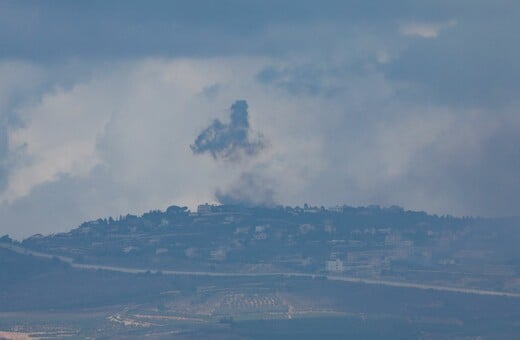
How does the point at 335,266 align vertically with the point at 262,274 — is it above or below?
above

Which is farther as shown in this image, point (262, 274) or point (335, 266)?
point (335, 266)

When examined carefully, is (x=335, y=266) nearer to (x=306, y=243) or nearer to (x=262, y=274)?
(x=262, y=274)

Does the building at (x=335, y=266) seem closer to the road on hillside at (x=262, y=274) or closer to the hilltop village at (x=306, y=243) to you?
the hilltop village at (x=306, y=243)

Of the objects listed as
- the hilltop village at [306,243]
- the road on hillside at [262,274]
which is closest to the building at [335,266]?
the hilltop village at [306,243]

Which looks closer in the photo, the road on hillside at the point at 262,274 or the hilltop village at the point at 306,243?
the road on hillside at the point at 262,274

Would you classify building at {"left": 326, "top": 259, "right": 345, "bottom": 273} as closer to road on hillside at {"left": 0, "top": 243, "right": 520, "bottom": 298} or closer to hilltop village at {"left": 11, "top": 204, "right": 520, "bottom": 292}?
hilltop village at {"left": 11, "top": 204, "right": 520, "bottom": 292}

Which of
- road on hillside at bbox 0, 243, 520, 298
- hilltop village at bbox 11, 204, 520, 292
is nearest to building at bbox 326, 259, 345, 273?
hilltop village at bbox 11, 204, 520, 292

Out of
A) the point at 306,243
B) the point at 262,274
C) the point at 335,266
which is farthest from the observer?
the point at 306,243

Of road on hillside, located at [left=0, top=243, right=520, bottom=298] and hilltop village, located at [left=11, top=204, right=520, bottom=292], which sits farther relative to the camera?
hilltop village, located at [left=11, top=204, right=520, bottom=292]

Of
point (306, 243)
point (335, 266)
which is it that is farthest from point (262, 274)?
point (306, 243)

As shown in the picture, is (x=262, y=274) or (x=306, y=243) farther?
(x=306, y=243)

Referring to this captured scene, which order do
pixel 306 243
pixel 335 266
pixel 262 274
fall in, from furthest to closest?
pixel 306 243 < pixel 335 266 < pixel 262 274

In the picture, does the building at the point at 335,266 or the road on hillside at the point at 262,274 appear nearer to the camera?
the road on hillside at the point at 262,274

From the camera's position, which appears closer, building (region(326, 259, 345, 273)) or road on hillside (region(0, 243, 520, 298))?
road on hillside (region(0, 243, 520, 298))
